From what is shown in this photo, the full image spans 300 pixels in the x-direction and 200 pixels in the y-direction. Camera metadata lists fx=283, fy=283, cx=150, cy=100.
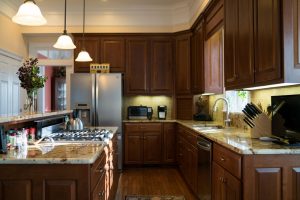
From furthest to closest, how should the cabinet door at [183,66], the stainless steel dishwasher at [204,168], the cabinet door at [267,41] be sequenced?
the cabinet door at [183,66]
the stainless steel dishwasher at [204,168]
the cabinet door at [267,41]

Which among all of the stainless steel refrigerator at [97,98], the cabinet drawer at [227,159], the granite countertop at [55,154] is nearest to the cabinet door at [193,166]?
the cabinet drawer at [227,159]

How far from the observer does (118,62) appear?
18.7 ft

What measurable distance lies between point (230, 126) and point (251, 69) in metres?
1.52

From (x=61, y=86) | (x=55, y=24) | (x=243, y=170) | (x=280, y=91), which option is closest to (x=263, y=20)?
(x=280, y=91)

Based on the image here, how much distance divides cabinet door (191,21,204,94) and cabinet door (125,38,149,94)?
0.97m

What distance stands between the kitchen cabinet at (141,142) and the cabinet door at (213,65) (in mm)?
1399

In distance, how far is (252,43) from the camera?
2473 mm

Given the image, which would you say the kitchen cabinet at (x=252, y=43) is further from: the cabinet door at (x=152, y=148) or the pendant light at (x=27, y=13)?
the cabinet door at (x=152, y=148)

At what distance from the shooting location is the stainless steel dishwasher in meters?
2.91

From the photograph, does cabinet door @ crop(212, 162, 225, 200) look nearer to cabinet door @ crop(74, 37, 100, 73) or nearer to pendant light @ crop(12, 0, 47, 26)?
pendant light @ crop(12, 0, 47, 26)

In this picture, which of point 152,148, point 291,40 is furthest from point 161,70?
point 291,40

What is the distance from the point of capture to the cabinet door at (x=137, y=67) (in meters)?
5.70

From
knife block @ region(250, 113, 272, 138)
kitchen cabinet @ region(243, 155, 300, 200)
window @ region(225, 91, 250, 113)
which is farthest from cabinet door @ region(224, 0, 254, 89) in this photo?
kitchen cabinet @ region(243, 155, 300, 200)

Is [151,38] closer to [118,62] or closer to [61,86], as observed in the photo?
[118,62]
